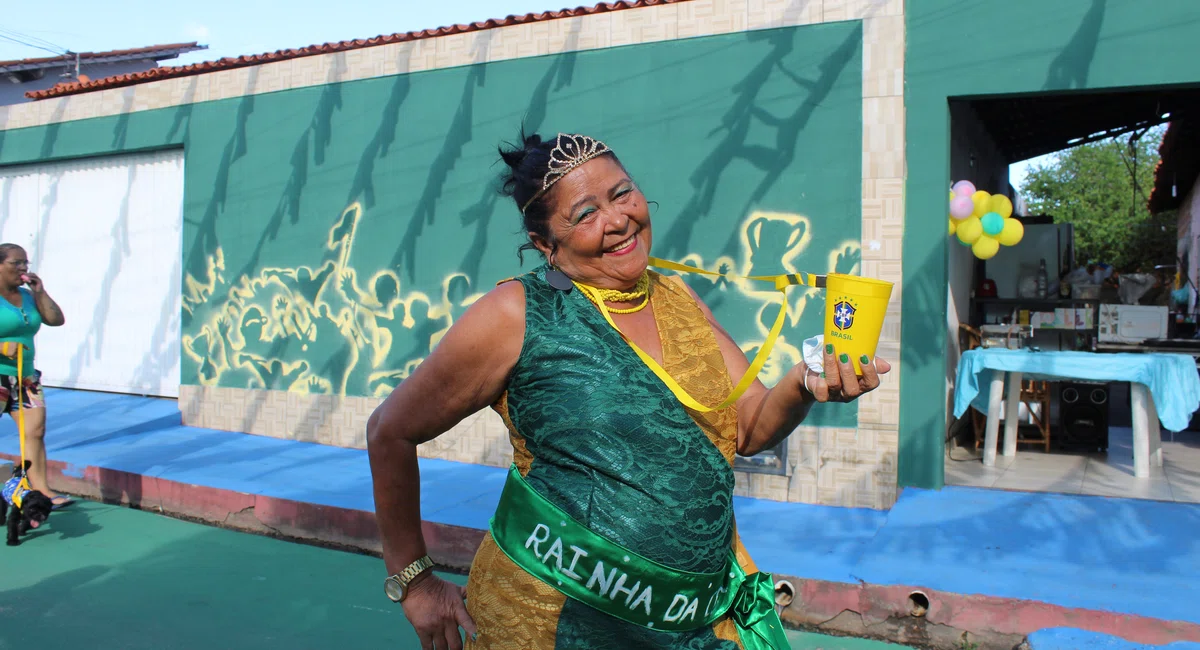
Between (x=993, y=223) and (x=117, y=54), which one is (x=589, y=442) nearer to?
(x=993, y=223)

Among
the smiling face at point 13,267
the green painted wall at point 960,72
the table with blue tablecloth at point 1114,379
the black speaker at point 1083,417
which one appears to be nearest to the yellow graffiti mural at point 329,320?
the green painted wall at point 960,72

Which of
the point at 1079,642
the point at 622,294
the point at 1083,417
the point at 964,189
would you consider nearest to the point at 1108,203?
the point at 1083,417

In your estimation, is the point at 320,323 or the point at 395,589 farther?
the point at 320,323

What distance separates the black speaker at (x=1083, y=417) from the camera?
757 cm

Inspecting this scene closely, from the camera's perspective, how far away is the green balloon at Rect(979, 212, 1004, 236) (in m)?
5.76

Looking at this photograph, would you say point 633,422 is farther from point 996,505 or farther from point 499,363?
point 996,505

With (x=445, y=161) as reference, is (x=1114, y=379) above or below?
below

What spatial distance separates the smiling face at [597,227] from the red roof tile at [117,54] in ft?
58.1

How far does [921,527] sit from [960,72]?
275 centimetres

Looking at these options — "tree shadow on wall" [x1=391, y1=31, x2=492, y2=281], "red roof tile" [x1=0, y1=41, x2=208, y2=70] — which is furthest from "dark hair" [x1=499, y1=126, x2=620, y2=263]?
"red roof tile" [x1=0, y1=41, x2=208, y2=70]

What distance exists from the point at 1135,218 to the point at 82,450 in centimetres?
3534

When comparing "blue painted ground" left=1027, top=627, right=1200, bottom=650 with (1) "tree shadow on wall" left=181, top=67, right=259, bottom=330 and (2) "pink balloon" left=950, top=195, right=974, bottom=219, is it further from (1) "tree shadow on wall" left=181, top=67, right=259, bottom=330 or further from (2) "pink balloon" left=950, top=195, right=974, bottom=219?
(1) "tree shadow on wall" left=181, top=67, right=259, bottom=330

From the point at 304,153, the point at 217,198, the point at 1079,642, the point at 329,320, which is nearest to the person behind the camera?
the point at 1079,642

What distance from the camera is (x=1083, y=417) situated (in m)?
7.66
